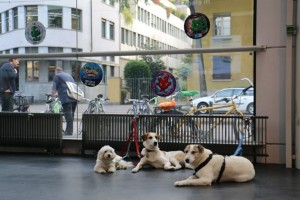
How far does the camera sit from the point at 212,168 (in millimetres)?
6242

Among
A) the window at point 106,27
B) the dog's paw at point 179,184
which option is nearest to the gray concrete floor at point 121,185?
the dog's paw at point 179,184

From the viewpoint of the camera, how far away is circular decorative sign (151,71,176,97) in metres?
8.93

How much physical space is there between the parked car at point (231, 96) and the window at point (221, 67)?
297mm

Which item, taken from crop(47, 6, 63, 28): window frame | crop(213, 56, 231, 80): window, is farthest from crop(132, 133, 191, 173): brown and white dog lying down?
crop(47, 6, 63, 28): window frame

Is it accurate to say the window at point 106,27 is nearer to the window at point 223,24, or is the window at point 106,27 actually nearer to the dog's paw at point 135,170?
the window at point 223,24

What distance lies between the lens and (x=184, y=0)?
8.98m

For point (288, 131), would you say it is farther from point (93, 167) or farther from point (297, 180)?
point (93, 167)

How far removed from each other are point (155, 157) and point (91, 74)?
2771mm

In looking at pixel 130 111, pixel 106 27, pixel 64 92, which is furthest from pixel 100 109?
pixel 106 27

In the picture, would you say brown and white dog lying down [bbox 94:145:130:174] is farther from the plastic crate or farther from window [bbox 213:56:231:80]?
the plastic crate

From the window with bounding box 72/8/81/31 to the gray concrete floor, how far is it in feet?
10.7

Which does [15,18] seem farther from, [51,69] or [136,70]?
[136,70]

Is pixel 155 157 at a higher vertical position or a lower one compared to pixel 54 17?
lower

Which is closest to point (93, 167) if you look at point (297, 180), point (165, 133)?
point (165, 133)
